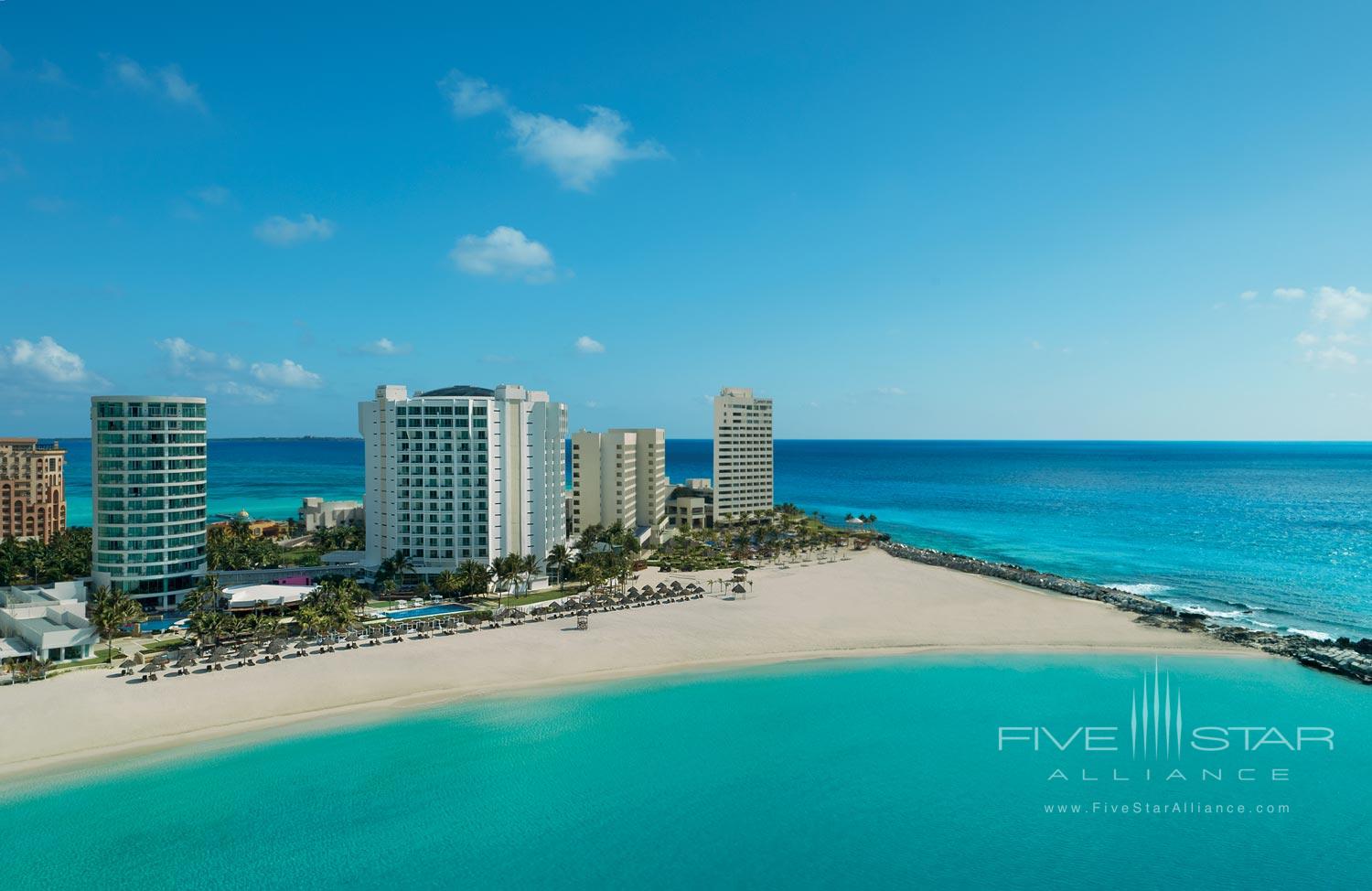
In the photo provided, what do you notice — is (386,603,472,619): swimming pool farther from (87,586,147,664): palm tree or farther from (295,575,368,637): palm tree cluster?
(87,586,147,664): palm tree

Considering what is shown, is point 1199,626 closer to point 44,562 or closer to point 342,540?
point 342,540

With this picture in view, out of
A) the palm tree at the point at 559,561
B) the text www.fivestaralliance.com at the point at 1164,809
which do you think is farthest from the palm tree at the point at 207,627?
the text www.fivestaralliance.com at the point at 1164,809

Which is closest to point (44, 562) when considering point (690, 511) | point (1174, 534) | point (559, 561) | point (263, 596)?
point (263, 596)

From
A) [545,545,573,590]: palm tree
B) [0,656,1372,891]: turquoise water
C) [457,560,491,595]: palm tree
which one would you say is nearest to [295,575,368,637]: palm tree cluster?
[457,560,491,595]: palm tree

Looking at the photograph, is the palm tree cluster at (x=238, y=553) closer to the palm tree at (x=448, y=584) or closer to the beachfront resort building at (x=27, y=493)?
the palm tree at (x=448, y=584)
